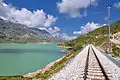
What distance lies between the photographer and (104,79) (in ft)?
56.4

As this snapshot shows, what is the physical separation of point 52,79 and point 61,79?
841mm

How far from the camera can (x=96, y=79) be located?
673 inches

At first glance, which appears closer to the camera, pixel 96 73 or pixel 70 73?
pixel 96 73

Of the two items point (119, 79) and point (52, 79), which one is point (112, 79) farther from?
point (52, 79)

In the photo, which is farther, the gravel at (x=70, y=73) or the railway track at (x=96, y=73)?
the gravel at (x=70, y=73)

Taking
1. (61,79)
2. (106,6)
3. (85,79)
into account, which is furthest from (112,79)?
(106,6)

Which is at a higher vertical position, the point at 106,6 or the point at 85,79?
the point at 106,6

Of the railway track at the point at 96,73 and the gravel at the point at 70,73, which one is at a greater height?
the railway track at the point at 96,73

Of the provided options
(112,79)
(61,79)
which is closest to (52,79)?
(61,79)

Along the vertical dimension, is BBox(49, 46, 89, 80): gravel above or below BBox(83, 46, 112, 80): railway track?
below

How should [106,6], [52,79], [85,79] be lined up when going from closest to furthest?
1. [85,79]
2. [52,79]
3. [106,6]

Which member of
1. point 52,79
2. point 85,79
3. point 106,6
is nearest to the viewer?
point 85,79

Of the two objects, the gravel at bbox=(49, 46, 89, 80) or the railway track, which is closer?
the railway track

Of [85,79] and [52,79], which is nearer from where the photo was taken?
[85,79]
